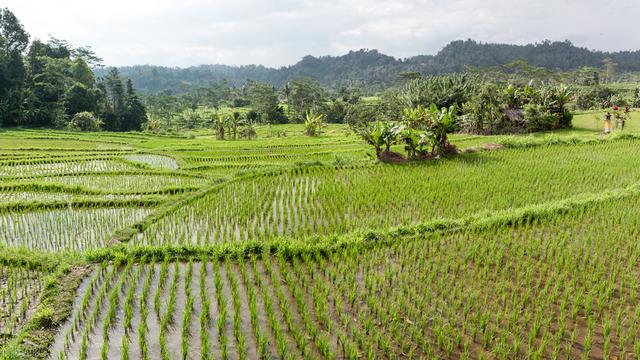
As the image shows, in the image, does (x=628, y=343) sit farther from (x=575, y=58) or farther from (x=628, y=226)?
(x=575, y=58)

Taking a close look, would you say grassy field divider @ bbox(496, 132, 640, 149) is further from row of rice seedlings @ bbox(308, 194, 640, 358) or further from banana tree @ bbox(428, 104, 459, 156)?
row of rice seedlings @ bbox(308, 194, 640, 358)

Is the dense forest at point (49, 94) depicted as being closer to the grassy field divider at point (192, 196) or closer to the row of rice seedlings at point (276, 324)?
the grassy field divider at point (192, 196)

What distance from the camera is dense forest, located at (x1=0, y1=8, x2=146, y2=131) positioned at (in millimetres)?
29000

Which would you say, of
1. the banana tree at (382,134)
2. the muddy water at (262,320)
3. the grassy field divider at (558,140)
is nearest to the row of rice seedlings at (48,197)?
the muddy water at (262,320)

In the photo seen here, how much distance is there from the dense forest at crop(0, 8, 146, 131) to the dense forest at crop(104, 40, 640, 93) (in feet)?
181

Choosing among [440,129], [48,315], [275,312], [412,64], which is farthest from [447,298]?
[412,64]

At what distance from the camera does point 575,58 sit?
108m

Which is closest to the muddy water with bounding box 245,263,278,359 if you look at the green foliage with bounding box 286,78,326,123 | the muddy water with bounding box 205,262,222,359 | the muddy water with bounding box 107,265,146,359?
the muddy water with bounding box 205,262,222,359

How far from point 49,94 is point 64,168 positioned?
888 inches

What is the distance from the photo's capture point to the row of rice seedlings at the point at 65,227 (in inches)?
265

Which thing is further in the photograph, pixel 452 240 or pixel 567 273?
pixel 452 240

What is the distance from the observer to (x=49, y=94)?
1243 inches

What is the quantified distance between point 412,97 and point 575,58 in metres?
104

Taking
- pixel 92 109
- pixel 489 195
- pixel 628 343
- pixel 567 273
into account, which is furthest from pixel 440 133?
pixel 92 109
